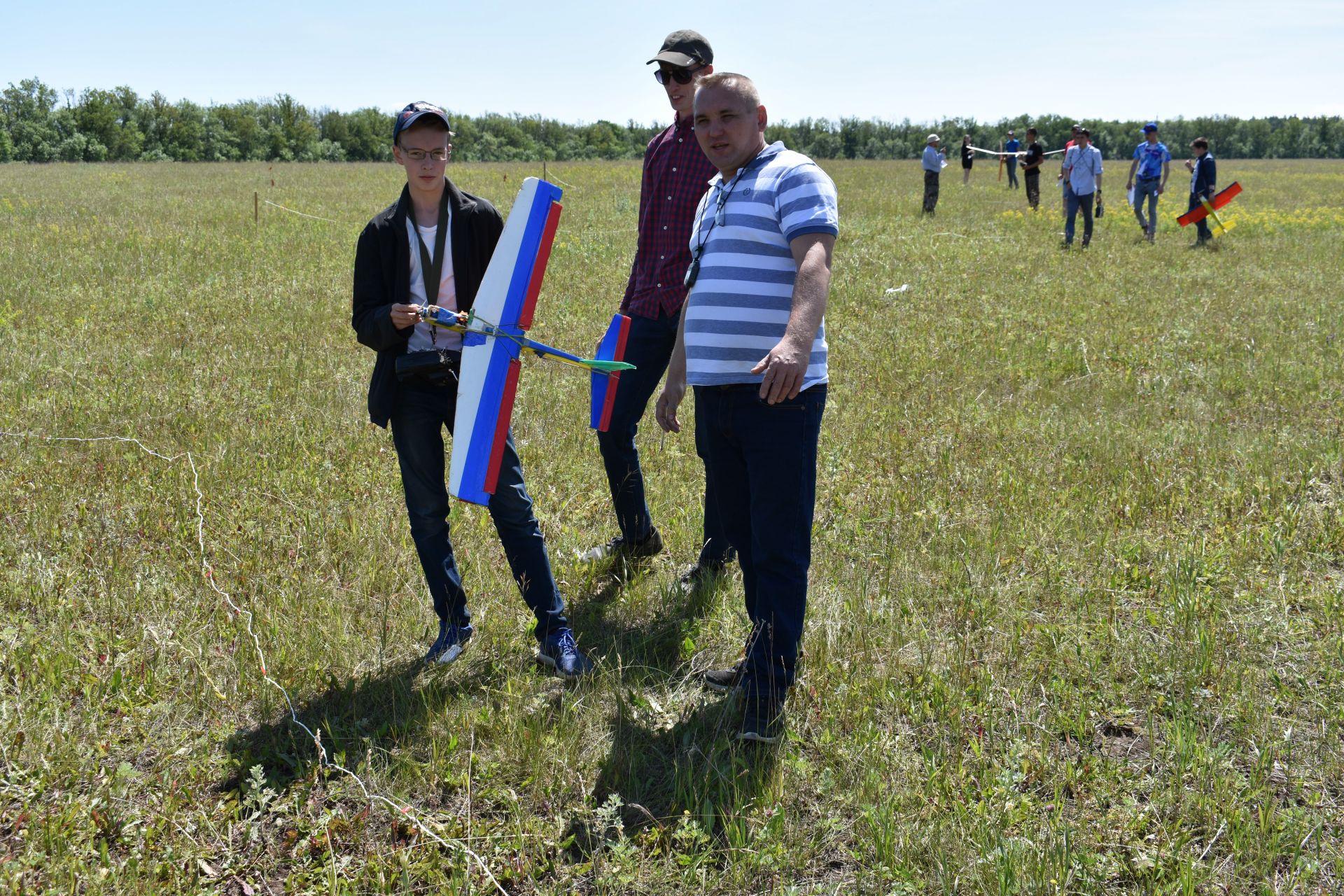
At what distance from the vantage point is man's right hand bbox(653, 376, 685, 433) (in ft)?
12.8

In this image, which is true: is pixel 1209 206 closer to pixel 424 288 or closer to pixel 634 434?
pixel 634 434

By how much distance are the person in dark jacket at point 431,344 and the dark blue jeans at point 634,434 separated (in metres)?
1.00

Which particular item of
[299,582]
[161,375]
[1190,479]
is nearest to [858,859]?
[299,582]

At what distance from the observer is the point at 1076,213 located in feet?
52.6

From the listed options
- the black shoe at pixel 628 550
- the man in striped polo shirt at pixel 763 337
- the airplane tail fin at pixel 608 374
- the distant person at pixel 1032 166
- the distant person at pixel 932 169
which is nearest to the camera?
the man in striped polo shirt at pixel 763 337

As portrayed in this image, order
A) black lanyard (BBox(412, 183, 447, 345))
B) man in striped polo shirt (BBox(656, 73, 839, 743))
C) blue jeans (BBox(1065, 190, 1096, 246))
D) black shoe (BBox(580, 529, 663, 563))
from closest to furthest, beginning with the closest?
man in striped polo shirt (BBox(656, 73, 839, 743)), black lanyard (BBox(412, 183, 447, 345)), black shoe (BBox(580, 529, 663, 563)), blue jeans (BBox(1065, 190, 1096, 246))

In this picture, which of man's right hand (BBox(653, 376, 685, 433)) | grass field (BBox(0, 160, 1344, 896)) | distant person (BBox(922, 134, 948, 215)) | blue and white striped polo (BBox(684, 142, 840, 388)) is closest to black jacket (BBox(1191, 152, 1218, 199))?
distant person (BBox(922, 134, 948, 215))

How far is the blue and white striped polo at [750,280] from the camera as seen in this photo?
10.5ft

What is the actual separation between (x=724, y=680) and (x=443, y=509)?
4.38 ft

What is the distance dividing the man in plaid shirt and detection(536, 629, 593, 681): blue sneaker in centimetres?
86

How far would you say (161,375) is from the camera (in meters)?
7.85

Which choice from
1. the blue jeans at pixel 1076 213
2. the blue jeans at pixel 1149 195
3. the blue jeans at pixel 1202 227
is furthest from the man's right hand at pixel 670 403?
the blue jeans at pixel 1149 195

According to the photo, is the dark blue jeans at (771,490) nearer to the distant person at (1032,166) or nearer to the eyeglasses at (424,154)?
the eyeglasses at (424,154)

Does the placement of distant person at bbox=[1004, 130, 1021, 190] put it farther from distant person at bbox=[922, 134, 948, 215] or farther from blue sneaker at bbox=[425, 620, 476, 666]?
blue sneaker at bbox=[425, 620, 476, 666]
